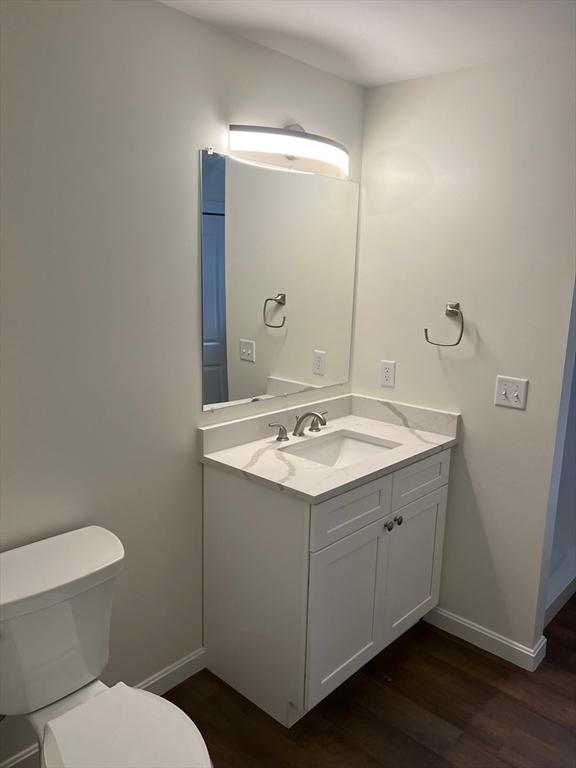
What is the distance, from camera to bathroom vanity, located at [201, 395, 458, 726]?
1.83 meters

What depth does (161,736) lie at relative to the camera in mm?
1349

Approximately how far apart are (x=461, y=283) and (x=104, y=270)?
4.51 ft

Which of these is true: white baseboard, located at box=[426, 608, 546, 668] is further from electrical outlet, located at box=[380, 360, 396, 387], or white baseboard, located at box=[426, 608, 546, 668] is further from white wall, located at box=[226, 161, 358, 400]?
white wall, located at box=[226, 161, 358, 400]

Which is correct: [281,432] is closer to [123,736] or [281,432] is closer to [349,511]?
[349,511]

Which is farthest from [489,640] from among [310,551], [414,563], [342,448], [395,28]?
[395,28]

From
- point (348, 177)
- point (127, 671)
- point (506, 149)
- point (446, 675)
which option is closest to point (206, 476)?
point (127, 671)

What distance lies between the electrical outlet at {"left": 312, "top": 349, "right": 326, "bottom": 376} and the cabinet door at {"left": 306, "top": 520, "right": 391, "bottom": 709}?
0.77m

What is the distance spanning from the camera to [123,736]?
4.43 ft

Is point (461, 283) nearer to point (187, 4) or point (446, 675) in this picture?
point (187, 4)

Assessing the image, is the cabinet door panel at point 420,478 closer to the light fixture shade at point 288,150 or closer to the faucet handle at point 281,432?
the faucet handle at point 281,432

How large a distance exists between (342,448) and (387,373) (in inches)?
16.1

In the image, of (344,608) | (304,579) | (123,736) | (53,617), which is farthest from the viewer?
(344,608)

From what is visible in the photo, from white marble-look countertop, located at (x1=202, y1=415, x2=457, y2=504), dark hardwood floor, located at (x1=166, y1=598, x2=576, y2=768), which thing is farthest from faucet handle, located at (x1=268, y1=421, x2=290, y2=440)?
dark hardwood floor, located at (x1=166, y1=598, x2=576, y2=768)

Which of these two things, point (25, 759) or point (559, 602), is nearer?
point (25, 759)
